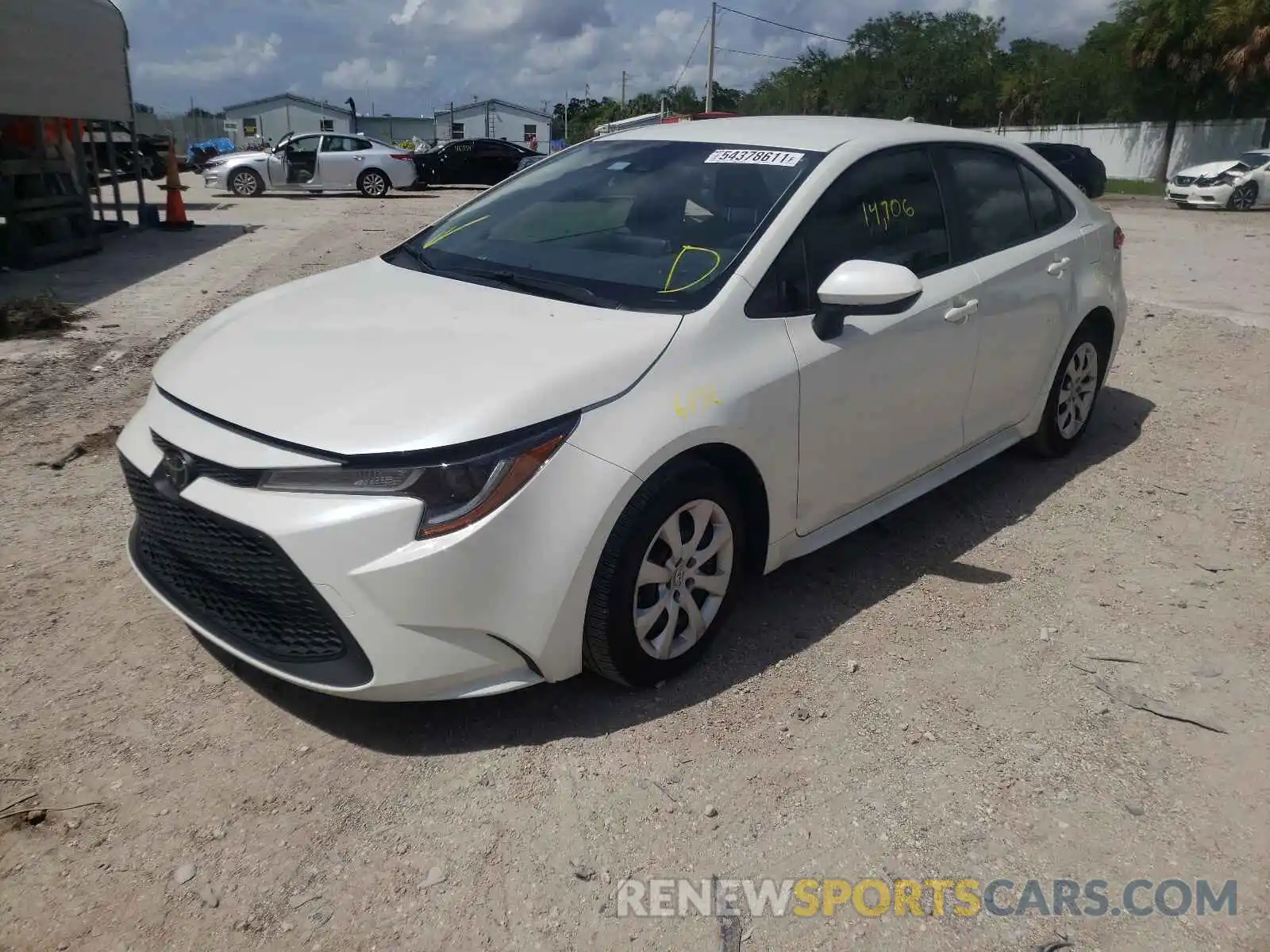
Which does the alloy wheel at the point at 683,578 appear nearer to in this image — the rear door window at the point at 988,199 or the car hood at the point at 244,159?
the rear door window at the point at 988,199

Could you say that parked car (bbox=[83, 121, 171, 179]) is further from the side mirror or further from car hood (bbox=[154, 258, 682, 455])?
the side mirror

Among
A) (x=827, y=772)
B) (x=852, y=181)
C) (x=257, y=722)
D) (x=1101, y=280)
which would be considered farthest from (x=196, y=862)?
(x=1101, y=280)

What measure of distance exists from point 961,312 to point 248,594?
2.78 metres

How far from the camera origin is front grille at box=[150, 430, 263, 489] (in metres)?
2.61

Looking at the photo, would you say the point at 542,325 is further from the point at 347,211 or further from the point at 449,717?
the point at 347,211

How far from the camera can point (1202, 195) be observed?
22.5 meters

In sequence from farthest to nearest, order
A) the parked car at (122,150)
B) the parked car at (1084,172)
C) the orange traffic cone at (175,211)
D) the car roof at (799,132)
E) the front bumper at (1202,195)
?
the front bumper at (1202,195) < the orange traffic cone at (175,211) < the parked car at (122,150) < the parked car at (1084,172) < the car roof at (799,132)

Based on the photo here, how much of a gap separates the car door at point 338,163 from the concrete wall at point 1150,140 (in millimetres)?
23560

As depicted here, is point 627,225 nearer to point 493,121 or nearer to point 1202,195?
point 1202,195

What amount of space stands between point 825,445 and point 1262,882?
1.71 meters

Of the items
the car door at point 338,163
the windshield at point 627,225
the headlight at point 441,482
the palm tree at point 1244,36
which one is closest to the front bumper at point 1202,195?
the palm tree at point 1244,36

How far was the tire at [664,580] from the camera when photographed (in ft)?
9.22

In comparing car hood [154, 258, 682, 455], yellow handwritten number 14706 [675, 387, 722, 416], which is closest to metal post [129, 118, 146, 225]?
car hood [154, 258, 682, 455]

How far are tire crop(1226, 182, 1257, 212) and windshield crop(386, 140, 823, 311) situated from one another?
22809mm
